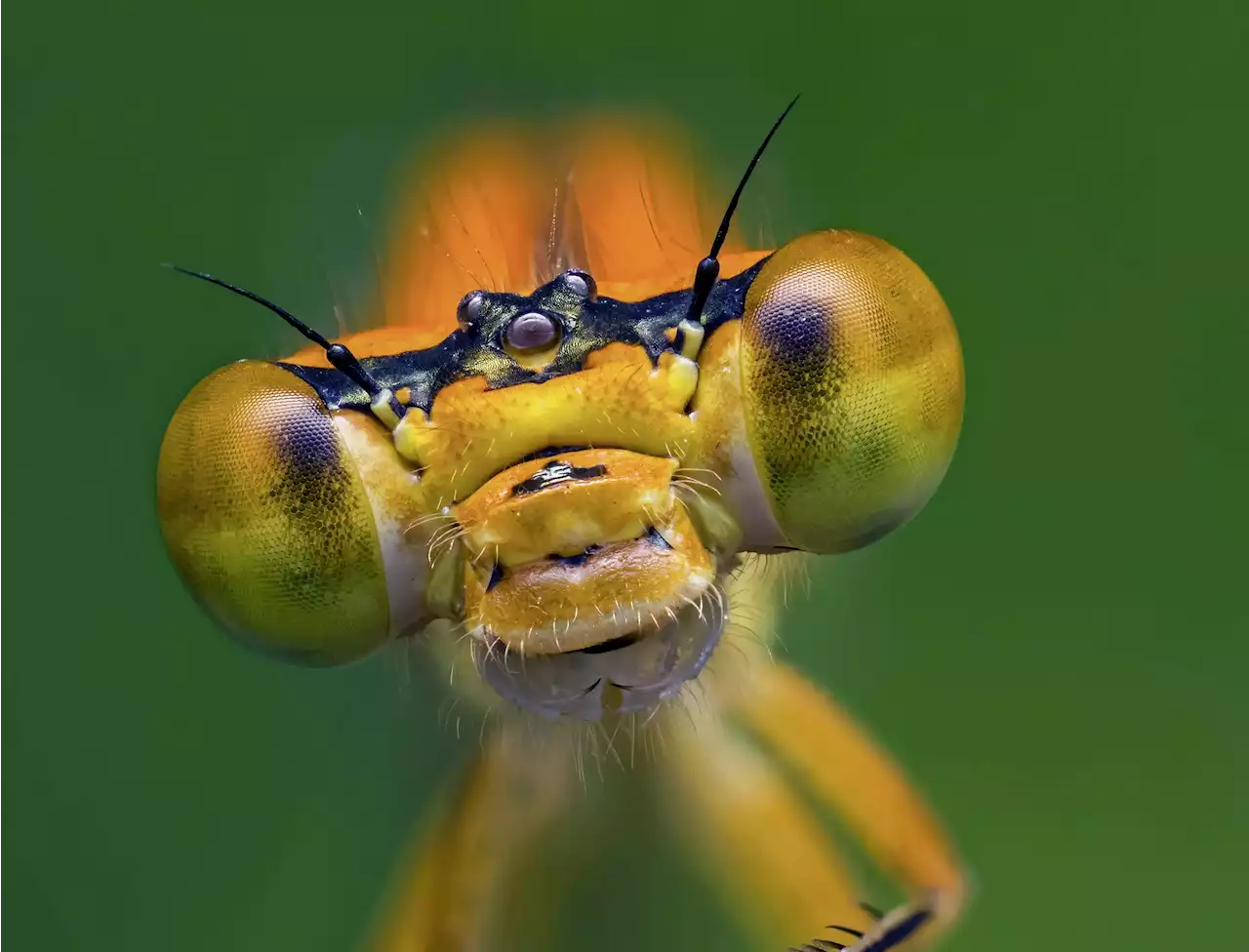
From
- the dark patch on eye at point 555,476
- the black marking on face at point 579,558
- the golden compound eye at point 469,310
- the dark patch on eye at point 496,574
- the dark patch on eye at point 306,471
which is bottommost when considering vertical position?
the dark patch on eye at point 496,574

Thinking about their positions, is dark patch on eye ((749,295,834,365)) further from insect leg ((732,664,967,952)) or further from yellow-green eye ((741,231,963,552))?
insect leg ((732,664,967,952))

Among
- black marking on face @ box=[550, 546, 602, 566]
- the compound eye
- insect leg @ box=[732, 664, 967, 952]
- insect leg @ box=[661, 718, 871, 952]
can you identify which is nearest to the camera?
black marking on face @ box=[550, 546, 602, 566]

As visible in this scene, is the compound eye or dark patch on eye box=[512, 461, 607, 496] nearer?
dark patch on eye box=[512, 461, 607, 496]

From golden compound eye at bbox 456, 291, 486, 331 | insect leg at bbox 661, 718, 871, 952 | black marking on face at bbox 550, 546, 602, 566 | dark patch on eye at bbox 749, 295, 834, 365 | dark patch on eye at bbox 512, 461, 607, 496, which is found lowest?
insect leg at bbox 661, 718, 871, 952

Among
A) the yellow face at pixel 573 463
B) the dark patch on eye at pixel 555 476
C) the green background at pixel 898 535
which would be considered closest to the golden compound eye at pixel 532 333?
the yellow face at pixel 573 463

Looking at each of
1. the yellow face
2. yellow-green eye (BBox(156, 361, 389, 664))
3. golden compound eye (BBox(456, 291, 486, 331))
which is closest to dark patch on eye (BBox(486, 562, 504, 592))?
the yellow face

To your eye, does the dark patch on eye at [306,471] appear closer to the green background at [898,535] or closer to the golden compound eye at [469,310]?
the golden compound eye at [469,310]

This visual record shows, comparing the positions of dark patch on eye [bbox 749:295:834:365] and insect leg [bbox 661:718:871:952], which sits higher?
dark patch on eye [bbox 749:295:834:365]

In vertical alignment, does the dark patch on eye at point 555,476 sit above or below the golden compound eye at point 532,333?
below
